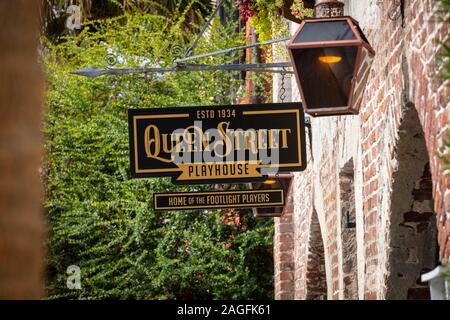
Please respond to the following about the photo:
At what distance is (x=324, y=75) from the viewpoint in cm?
544

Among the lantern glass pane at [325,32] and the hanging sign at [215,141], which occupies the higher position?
the lantern glass pane at [325,32]

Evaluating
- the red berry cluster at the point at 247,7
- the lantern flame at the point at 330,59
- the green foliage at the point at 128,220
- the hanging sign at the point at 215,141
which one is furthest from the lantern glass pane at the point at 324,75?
the green foliage at the point at 128,220

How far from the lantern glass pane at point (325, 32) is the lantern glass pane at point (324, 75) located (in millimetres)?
70

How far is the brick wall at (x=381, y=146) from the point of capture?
14.2ft

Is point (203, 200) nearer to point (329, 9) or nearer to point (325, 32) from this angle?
point (329, 9)

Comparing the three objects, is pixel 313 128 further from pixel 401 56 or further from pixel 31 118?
pixel 31 118

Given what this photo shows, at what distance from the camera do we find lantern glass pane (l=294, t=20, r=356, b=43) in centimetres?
522

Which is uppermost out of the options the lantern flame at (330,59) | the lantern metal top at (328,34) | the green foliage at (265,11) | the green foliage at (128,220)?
the green foliage at (265,11)

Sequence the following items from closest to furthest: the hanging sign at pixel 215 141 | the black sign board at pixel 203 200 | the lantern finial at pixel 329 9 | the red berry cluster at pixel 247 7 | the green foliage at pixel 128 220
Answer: the lantern finial at pixel 329 9 → the hanging sign at pixel 215 141 → the black sign board at pixel 203 200 → the red berry cluster at pixel 247 7 → the green foliage at pixel 128 220

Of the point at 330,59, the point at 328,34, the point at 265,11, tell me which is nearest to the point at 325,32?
the point at 328,34

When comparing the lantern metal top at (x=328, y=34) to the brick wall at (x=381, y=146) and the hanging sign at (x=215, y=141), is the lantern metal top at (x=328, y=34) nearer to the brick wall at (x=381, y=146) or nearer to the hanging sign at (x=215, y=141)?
the brick wall at (x=381, y=146)

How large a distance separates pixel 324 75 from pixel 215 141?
180cm
